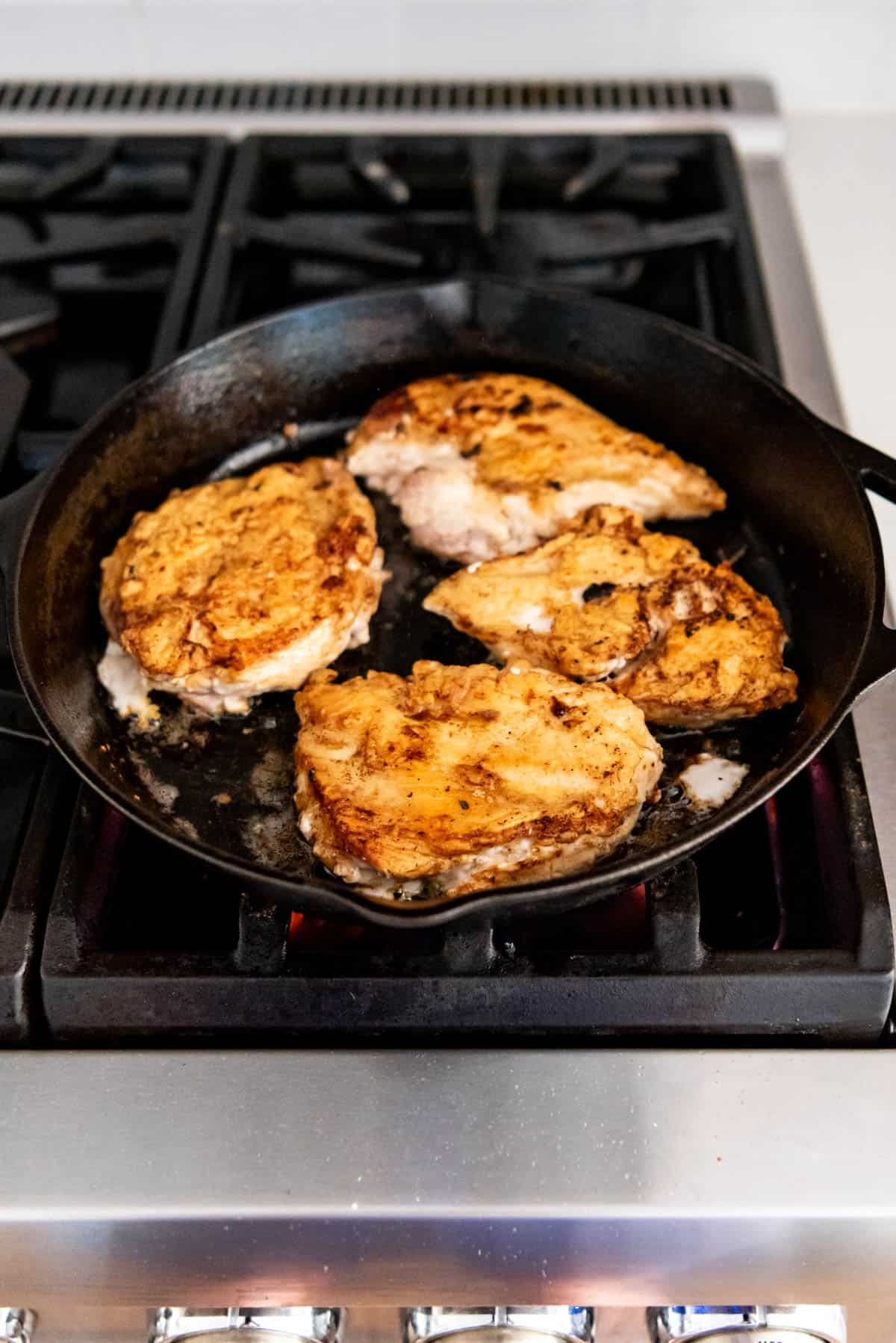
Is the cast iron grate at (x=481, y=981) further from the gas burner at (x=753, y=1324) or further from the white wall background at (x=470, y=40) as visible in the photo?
the white wall background at (x=470, y=40)

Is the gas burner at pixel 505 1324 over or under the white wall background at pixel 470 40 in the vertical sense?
under

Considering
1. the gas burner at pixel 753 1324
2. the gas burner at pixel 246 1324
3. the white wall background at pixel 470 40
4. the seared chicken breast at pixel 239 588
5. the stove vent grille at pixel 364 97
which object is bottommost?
the gas burner at pixel 246 1324

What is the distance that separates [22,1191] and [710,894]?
2.22ft

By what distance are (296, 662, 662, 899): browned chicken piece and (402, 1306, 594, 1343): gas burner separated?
1.16 feet

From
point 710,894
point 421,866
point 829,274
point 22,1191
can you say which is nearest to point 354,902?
point 421,866

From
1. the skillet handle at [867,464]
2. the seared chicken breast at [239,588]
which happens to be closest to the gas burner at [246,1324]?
the seared chicken breast at [239,588]

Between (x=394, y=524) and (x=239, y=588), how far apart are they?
0.78 feet

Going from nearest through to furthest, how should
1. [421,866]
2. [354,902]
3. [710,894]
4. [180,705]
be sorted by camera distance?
1. [354,902]
2. [421,866]
3. [710,894]
4. [180,705]

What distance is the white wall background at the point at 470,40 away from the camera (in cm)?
211

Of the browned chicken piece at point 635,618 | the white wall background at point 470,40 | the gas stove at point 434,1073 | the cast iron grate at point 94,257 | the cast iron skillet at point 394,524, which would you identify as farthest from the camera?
the white wall background at point 470,40

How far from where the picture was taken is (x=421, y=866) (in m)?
1.12

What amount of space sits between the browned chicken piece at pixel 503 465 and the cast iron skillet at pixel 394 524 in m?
0.05

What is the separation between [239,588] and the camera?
1412 mm

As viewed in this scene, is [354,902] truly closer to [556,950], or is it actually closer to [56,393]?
[556,950]
